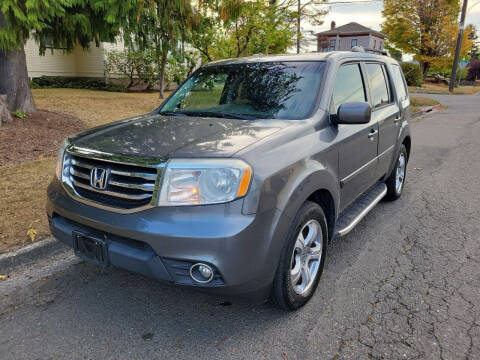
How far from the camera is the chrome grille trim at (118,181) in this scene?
234 cm

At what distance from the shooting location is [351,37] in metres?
51.6

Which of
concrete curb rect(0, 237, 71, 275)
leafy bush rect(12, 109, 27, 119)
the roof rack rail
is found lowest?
concrete curb rect(0, 237, 71, 275)

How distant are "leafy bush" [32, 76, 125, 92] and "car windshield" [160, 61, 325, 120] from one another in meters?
16.2

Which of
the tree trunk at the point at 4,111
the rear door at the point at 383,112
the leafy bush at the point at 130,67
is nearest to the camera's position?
the rear door at the point at 383,112

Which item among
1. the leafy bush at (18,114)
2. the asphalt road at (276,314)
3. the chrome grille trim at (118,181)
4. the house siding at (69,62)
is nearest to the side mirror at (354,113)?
the asphalt road at (276,314)

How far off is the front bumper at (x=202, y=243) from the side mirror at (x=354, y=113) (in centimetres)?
107

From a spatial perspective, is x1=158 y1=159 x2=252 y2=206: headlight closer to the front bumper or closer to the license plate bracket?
the front bumper

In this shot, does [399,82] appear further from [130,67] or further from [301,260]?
[130,67]

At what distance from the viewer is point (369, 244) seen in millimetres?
3916

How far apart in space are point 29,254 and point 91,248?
4.18ft

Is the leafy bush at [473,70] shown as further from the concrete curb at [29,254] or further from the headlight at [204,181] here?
the headlight at [204,181]

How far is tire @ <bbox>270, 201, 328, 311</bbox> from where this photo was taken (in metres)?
2.54

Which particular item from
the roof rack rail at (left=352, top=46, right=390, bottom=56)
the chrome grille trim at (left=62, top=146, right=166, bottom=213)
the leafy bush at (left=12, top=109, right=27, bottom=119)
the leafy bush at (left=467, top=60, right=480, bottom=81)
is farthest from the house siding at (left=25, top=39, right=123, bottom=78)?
the leafy bush at (left=467, top=60, right=480, bottom=81)

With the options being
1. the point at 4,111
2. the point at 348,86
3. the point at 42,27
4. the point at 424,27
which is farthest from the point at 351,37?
Answer: the point at 348,86
